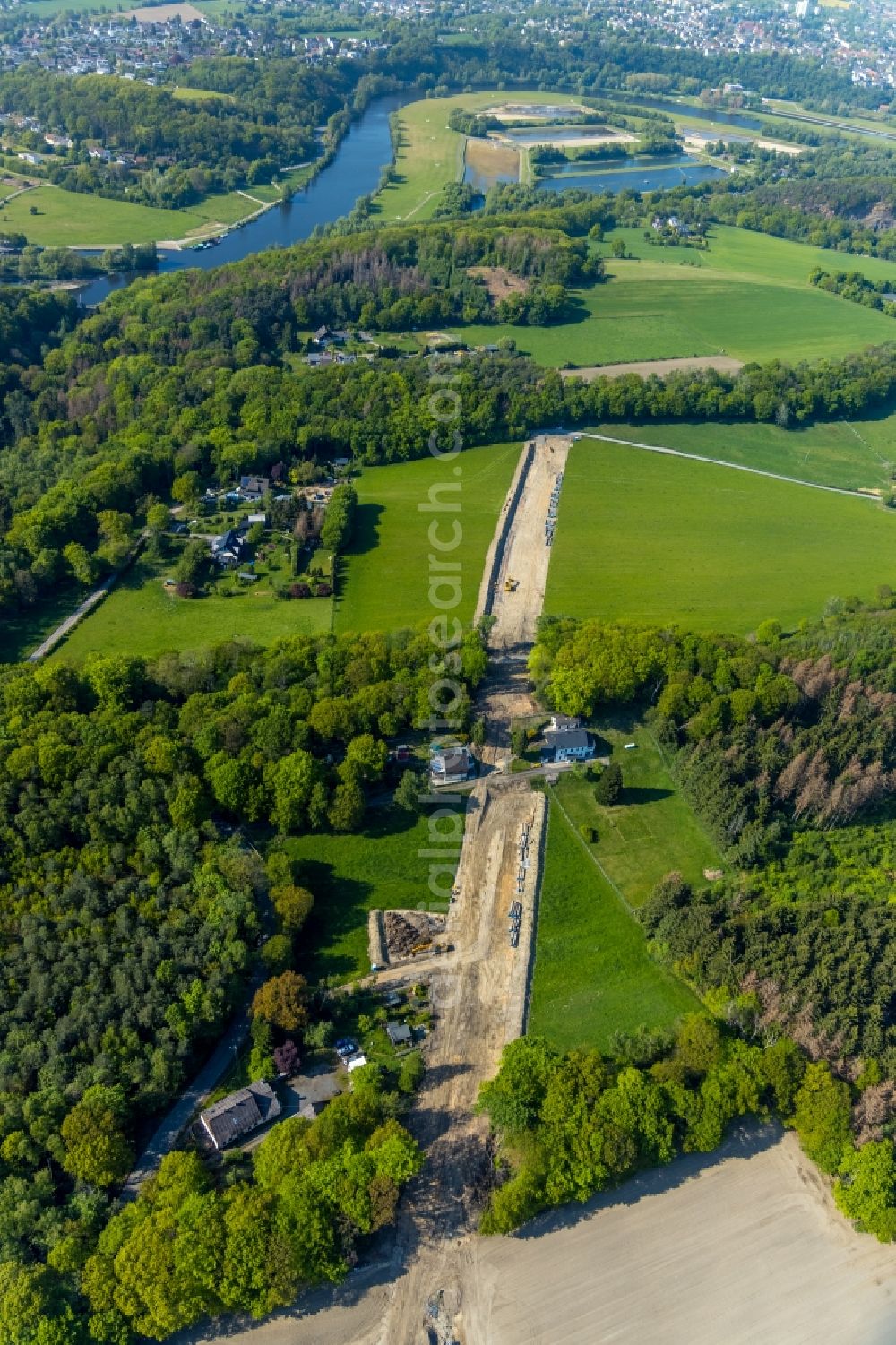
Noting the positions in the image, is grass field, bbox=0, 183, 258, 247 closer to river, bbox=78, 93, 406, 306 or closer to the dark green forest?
river, bbox=78, 93, 406, 306

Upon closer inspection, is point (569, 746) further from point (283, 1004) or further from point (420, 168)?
point (420, 168)

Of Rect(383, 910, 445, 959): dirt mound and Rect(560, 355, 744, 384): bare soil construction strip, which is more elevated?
Rect(560, 355, 744, 384): bare soil construction strip

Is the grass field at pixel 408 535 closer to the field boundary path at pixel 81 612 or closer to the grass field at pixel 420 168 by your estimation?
the field boundary path at pixel 81 612

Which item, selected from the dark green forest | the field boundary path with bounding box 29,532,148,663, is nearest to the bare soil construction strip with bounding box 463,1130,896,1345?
the dark green forest

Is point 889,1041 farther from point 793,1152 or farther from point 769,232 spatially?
point 769,232

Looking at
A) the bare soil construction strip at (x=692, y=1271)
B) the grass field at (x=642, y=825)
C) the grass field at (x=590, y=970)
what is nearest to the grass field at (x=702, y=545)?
the grass field at (x=642, y=825)

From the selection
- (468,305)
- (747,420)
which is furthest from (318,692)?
(468,305)

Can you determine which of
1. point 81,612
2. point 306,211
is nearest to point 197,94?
point 306,211
